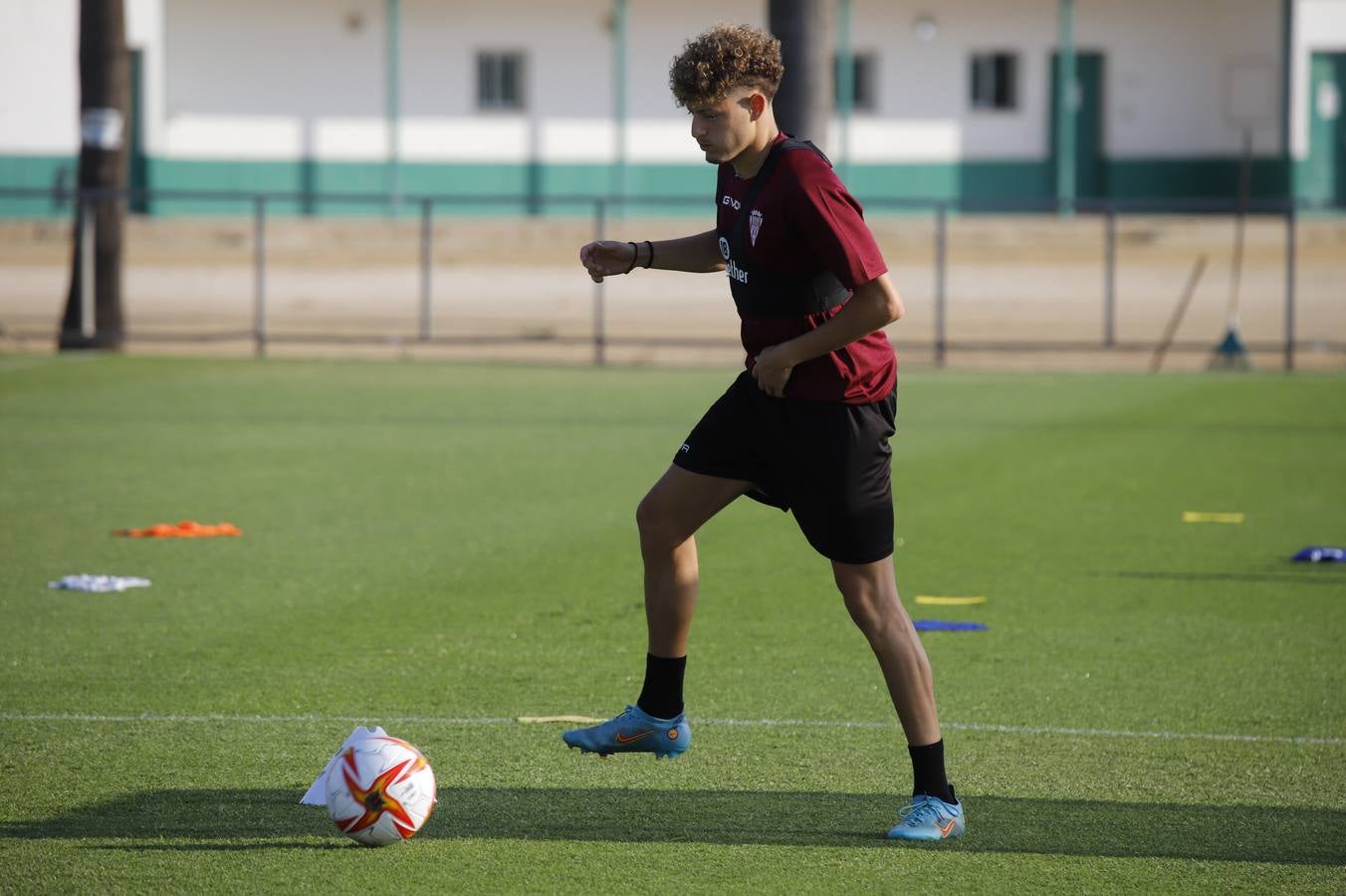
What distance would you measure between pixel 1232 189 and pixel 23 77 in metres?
26.7

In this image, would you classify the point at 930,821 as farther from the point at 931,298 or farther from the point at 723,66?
the point at 931,298

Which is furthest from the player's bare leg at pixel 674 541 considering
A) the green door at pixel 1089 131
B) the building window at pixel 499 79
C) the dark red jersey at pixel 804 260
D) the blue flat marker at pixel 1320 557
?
the green door at pixel 1089 131

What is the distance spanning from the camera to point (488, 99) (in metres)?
41.2

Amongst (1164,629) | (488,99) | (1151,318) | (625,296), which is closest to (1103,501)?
(1164,629)

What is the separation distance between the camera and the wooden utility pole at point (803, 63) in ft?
54.9

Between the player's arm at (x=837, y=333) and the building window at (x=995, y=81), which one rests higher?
the building window at (x=995, y=81)

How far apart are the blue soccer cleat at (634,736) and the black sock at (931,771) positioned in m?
0.85

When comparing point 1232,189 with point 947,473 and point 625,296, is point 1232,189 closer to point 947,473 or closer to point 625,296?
point 625,296

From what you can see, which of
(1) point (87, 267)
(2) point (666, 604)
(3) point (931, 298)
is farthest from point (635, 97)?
(2) point (666, 604)

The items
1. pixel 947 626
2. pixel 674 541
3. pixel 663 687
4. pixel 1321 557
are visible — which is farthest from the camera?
pixel 1321 557

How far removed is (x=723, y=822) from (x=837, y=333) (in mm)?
1432

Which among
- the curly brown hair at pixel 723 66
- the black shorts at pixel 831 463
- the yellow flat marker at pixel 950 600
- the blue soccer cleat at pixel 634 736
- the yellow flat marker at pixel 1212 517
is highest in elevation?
the curly brown hair at pixel 723 66

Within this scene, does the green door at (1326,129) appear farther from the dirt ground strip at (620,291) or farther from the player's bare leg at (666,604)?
the player's bare leg at (666,604)

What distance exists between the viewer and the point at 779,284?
16.7ft
